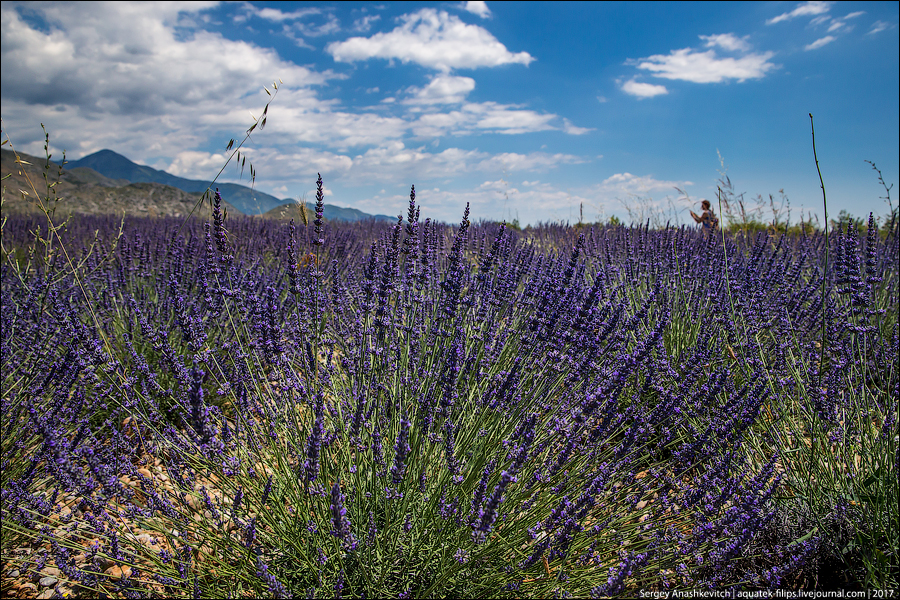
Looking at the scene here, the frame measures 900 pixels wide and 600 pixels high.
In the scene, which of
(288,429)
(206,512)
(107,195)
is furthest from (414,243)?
(107,195)

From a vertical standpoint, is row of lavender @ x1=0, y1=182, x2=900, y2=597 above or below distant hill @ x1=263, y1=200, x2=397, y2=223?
below

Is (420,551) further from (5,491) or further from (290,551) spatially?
(5,491)

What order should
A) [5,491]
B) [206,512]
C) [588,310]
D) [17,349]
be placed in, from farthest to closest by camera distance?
[17,349]
[206,512]
[588,310]
[5,491]

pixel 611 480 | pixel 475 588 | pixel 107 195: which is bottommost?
pixel 475 588

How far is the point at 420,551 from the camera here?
1.83 meters

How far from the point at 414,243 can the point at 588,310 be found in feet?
3.29

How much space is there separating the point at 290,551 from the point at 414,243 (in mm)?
1540

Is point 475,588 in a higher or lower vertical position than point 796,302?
lower

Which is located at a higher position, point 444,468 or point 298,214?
point 298,214

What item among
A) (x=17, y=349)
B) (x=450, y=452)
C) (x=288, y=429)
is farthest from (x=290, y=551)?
(x=17, y=349)

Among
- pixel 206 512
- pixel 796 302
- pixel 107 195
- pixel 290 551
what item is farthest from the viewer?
pixel 107 195

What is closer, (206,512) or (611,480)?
(611,480)

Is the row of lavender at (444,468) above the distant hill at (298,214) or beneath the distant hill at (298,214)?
beneath

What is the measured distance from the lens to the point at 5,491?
6.55 feet
